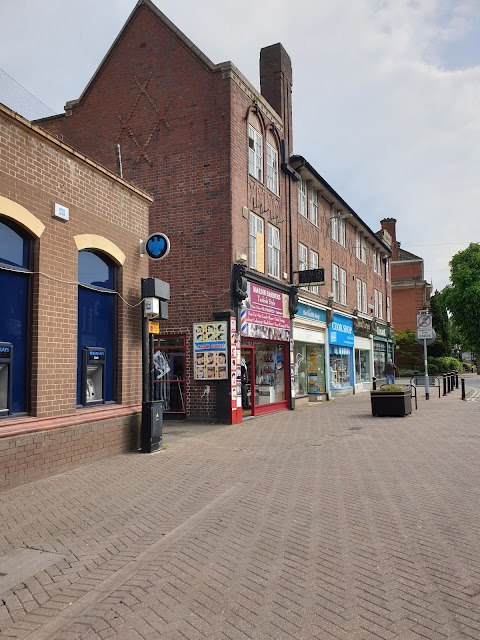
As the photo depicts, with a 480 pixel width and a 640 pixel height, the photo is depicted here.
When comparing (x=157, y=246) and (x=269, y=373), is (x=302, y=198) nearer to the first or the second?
(x=269, y=373)

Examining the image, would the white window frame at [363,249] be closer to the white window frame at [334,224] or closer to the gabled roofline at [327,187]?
the gabled roofline at [327,187]

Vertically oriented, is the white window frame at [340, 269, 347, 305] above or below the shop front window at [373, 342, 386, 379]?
above

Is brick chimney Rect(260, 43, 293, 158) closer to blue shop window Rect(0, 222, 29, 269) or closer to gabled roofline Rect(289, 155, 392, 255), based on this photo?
gabled roofline Rect(289, 155, 392, 255)

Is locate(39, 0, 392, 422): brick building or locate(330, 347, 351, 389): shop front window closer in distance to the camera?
locate(39, 0, 392, 422): brick building

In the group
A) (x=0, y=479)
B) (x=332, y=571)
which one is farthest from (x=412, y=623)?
(x=0, y=479)

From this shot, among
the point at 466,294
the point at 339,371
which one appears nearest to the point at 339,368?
the point at 339,371

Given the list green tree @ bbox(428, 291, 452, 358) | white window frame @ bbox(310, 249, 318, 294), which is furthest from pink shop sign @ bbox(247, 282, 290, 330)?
green tree @ bbox(428, 291, 452, 358)

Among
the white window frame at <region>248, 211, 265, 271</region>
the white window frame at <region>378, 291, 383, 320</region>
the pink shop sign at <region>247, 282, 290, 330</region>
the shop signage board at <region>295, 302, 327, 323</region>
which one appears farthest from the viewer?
the white window frame at <region>378, 291, 383, 320</region>

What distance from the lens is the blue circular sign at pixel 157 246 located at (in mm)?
10473

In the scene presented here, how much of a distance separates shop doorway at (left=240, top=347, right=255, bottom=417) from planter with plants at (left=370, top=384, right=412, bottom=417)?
12.1ft

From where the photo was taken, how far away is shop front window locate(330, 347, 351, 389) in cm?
2500

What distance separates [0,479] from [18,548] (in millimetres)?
2220

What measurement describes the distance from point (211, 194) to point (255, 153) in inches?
114

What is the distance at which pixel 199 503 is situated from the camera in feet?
21.6
